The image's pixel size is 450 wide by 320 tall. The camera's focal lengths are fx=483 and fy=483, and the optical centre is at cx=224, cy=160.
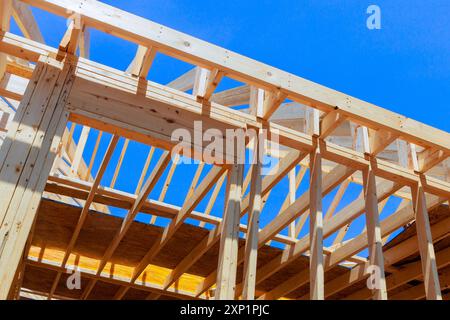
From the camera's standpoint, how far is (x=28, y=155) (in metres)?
4.30

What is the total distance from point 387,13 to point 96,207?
610 inches

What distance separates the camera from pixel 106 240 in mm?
8039

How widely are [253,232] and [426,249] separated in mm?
2171

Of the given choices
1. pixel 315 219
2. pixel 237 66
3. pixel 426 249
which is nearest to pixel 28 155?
pixel 237 66

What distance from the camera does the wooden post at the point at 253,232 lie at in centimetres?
458

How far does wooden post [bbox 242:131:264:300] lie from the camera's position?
458 centimetres

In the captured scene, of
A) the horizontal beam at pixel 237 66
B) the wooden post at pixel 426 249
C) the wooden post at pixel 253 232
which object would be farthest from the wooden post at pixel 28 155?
the wooden post at pixel 426 249

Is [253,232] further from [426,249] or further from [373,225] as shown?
[426,249]

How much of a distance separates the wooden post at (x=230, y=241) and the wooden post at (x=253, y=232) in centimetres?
14

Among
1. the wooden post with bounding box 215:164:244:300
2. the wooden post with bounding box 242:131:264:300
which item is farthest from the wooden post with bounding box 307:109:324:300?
the wooden post with bounding box 215:164:244:300

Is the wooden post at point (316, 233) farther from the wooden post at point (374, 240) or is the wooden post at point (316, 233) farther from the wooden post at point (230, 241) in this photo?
the wooden post at point (230, 241)
